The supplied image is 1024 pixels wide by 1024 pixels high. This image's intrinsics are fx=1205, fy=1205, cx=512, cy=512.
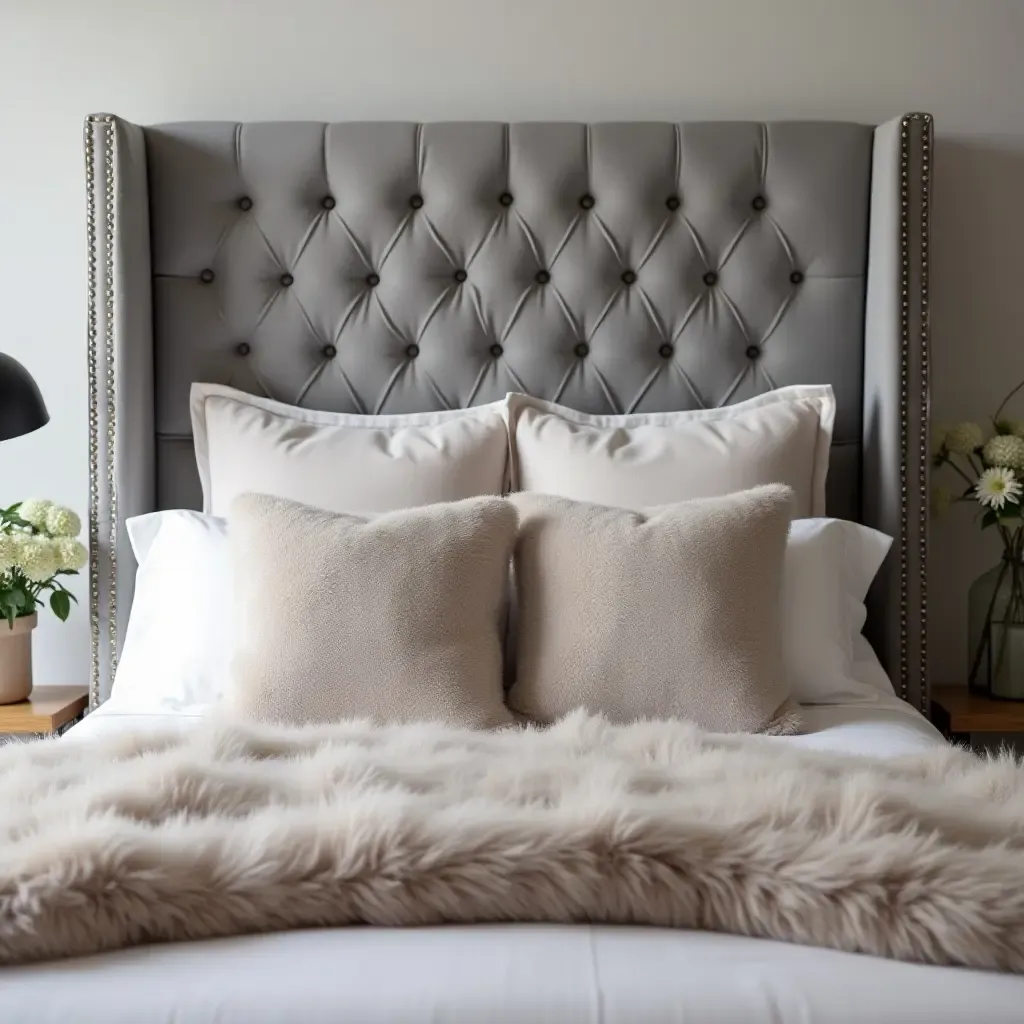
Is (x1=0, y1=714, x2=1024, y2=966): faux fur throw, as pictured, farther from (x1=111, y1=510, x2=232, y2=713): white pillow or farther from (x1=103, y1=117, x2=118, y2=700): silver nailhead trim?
(x1=103, y1=117, x2=118, y2=700): silver nailhead trim

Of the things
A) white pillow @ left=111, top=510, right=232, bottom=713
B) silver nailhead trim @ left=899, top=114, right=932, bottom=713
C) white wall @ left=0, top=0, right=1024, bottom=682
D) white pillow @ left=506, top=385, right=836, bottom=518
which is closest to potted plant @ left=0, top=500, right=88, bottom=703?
white pillow @ left=111, top=510, right=232, bottom=713

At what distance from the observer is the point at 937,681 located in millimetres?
2582

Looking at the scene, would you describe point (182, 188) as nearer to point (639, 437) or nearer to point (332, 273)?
point (332, 273)

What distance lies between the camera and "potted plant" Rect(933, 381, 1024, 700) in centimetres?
235

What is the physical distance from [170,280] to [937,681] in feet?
5.93

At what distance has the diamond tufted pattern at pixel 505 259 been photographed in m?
2.41

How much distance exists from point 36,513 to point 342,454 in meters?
0.61

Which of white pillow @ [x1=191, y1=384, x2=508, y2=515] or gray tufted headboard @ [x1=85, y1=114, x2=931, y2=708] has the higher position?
gray tufted headboard @ [x1=85, y1=114, x2=931, y2=708]

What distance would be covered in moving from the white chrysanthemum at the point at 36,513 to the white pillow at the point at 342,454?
30 centimetres

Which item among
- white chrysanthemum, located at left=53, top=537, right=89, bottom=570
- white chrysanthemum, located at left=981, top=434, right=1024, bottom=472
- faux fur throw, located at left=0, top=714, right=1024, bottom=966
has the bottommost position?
faux fur throw, located at left=0, top=714, right=1024, bottom=966

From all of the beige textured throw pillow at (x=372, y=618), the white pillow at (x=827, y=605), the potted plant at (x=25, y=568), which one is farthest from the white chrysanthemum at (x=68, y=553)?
the white pillow at (x=827, y=605)

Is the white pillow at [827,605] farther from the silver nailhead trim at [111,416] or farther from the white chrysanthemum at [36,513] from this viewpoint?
the white chrysanthemum at [36,513]

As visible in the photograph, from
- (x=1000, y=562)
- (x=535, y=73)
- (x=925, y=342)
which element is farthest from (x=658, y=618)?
(x=535, y=73)

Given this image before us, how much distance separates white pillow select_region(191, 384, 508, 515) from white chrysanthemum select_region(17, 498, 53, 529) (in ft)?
0.98
